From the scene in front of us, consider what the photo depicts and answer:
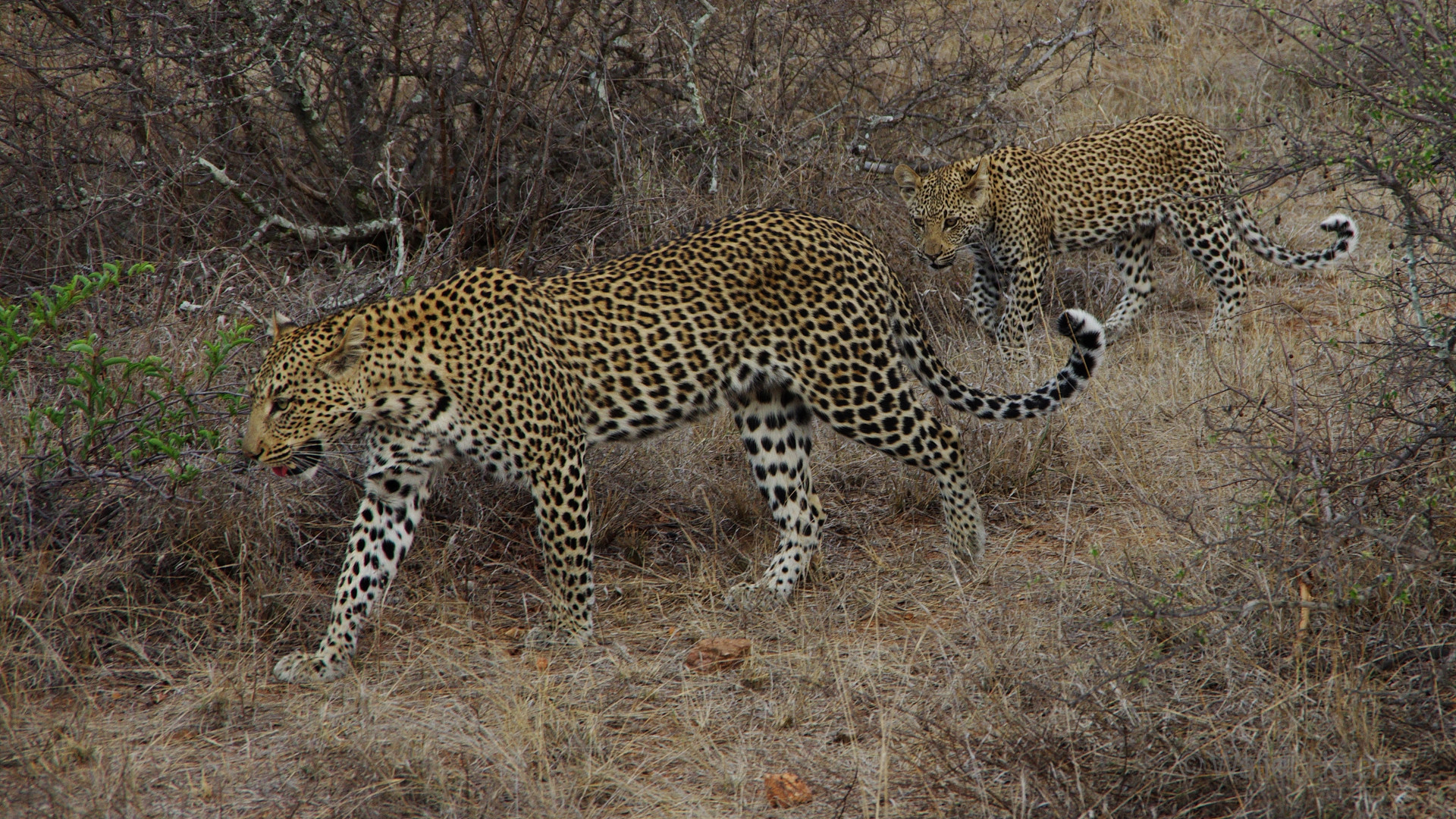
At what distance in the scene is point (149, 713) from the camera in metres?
4.84

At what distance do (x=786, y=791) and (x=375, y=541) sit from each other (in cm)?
206

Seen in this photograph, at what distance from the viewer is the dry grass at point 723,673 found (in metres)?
4.05

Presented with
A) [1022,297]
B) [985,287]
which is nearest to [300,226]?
[985,287]

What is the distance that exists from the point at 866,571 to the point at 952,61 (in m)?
5.50

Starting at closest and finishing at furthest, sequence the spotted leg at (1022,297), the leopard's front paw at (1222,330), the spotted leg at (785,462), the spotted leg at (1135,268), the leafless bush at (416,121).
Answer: the spotted leg at (785,462) < the leafless bush at (416,121) < the leopard's front paw at (1222,330) < the spotted leg at (1022,297) < the spotted leg at (1135,268)

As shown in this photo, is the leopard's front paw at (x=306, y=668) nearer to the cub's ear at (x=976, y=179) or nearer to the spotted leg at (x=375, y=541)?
the spotted leg at (x=375, y=541)

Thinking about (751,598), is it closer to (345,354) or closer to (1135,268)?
(345,354)

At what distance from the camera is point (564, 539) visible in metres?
5.46

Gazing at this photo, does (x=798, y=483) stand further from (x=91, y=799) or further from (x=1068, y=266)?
(x=1068, y=266)

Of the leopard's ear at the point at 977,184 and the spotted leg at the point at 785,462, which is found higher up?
the leopard's ear at the point at 977,184

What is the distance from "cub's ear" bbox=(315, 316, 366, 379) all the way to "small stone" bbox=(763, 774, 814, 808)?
2218 millimetres

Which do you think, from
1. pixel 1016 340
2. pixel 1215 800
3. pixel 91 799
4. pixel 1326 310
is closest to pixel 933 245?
pixel 1016 340

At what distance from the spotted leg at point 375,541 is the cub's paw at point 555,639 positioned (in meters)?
0.61

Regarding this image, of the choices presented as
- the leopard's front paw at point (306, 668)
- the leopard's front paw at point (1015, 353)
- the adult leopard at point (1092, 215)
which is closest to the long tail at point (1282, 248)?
the adult leopard at point (1092, 215)
